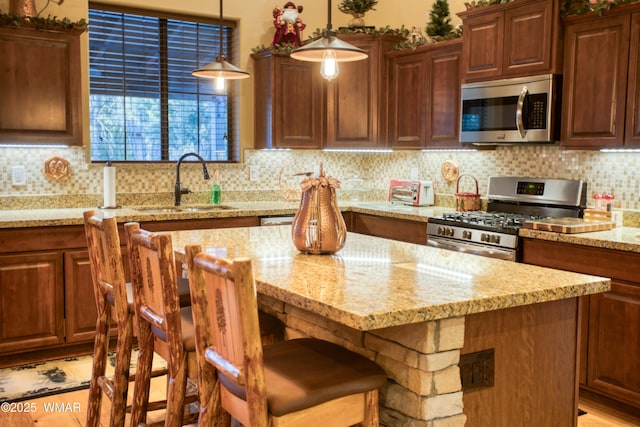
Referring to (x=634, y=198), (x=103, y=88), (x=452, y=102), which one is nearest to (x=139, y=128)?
(x=103, y=88)

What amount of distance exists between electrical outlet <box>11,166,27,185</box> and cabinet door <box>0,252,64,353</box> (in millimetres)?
807

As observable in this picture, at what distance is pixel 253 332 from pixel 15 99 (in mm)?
3239

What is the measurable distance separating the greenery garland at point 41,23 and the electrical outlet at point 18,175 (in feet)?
3.22

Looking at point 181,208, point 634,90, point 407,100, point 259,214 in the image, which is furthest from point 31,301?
point 634,90

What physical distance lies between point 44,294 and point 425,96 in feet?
9.66

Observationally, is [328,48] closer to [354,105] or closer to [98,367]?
[98,367]

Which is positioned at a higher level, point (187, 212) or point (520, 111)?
point (520, 111)

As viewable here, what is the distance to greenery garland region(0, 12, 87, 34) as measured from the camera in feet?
13.5

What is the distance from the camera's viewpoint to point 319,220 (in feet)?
8.61

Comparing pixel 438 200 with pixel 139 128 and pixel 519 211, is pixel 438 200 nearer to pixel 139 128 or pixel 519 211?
pixel 519 211

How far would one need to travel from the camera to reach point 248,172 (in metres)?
5.51

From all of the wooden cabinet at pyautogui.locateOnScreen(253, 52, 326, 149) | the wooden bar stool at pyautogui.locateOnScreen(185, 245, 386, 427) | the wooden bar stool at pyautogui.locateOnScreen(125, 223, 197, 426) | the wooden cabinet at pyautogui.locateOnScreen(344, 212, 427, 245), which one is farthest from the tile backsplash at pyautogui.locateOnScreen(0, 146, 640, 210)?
the wooden bar stool at pyautogui.locateOnScreen(185, 245, 386, 427)

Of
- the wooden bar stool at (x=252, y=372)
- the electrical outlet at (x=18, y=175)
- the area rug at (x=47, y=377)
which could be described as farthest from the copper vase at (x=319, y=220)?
the electrical outlet at (x=18, y=175)

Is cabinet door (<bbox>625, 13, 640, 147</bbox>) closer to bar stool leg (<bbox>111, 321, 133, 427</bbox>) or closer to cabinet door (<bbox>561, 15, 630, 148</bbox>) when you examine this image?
cabinet door (<bbox>561, 15, 630, 148</bbox>)
